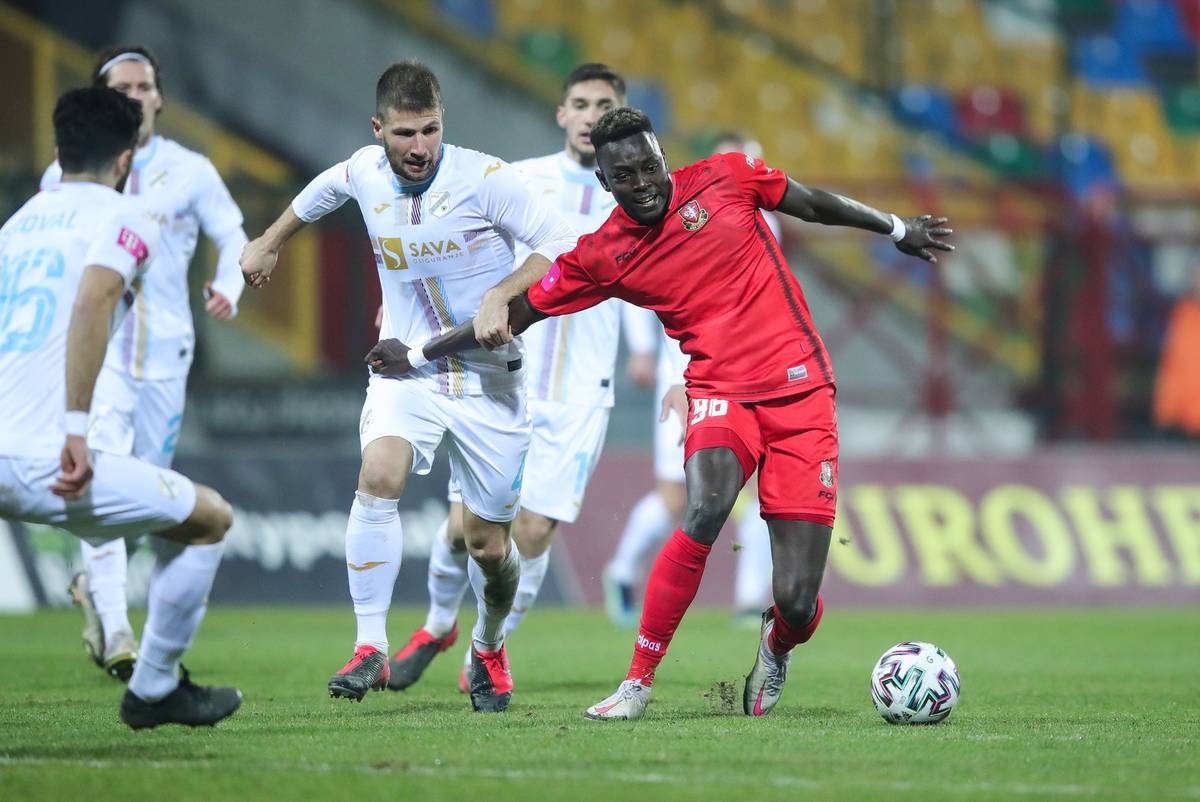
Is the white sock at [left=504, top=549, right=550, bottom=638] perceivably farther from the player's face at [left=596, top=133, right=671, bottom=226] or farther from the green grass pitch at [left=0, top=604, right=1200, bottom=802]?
the player's face at [left=596, top=133, right=671, bottom=226]

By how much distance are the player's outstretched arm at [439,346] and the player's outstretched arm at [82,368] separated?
1.50m

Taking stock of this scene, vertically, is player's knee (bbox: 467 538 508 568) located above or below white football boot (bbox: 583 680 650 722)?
above

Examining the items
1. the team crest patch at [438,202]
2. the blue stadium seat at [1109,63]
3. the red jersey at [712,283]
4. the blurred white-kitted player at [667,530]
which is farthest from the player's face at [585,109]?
the blue stadium seat at [1109,63]

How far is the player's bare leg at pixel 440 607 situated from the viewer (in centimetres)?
766

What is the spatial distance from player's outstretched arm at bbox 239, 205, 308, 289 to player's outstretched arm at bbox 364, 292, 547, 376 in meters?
0.55

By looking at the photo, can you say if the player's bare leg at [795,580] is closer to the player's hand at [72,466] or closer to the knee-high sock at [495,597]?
the knee-high sock at [495,597]

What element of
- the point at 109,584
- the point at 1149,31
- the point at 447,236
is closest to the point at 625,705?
the point at 447,236

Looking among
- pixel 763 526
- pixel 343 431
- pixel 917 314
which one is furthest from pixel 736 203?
pixel 917 314

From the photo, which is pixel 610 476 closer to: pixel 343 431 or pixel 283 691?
pixel 343 431

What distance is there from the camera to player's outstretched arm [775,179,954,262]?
6562mm

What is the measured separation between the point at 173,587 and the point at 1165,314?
523 inches

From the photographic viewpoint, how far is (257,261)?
6.69 metres

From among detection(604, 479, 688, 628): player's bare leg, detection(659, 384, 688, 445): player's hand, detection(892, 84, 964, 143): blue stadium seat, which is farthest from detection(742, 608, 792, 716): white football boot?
detection(892, 84, 964, 143): blue stadium seat

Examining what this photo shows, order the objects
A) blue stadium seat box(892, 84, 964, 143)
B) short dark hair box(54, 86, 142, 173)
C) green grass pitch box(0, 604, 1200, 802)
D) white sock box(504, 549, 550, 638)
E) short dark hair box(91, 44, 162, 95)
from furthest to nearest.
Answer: blue stadium seat box(892, 84, 964, 143), short dark hair box(91, 44, 162, 95), white sock box(504, 549, 550, 638), short dark hair box(54, 86, 142, 173), green grass pitch box(0, 604, 1200, 802)
